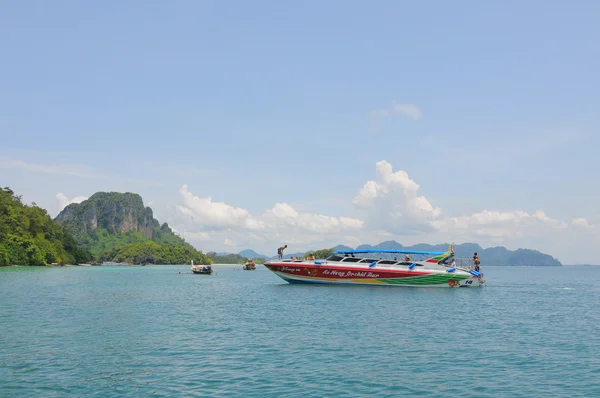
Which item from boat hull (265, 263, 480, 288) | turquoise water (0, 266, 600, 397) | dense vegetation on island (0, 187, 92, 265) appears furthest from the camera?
dense vegetation on island (0, 187, 92, 265)

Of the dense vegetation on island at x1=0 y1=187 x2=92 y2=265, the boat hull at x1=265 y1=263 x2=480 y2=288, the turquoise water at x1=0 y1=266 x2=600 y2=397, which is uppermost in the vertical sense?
the dense vegetation on island at x1=0 y1=187 x2=92 y2=265

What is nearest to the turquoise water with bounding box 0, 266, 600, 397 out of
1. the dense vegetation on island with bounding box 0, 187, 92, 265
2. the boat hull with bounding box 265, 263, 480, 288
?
the boat hull with bounding box 265, 263, 480, 288

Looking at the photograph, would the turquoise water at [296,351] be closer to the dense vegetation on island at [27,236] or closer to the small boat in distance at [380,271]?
the small boat in distance at [380,271]

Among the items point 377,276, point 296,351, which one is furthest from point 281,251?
point 296,351

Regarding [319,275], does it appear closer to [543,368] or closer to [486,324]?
[486,324]

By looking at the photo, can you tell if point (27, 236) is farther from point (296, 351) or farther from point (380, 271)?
point (296, 351)

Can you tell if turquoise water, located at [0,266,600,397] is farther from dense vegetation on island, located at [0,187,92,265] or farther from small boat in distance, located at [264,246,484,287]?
dense vegetation on island, located at [0,187,92,265]

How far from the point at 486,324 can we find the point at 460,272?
2834 cm

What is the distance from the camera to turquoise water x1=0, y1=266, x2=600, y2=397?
1694cm

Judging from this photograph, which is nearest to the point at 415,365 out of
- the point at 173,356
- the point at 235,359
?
the point at 235,359

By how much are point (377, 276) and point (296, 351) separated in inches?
1455

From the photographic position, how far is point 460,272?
59531mm

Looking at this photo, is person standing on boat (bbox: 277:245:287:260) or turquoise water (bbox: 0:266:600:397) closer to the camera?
turquoise water (bbox: 0:266:600:397)

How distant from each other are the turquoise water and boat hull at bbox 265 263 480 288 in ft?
55.3
